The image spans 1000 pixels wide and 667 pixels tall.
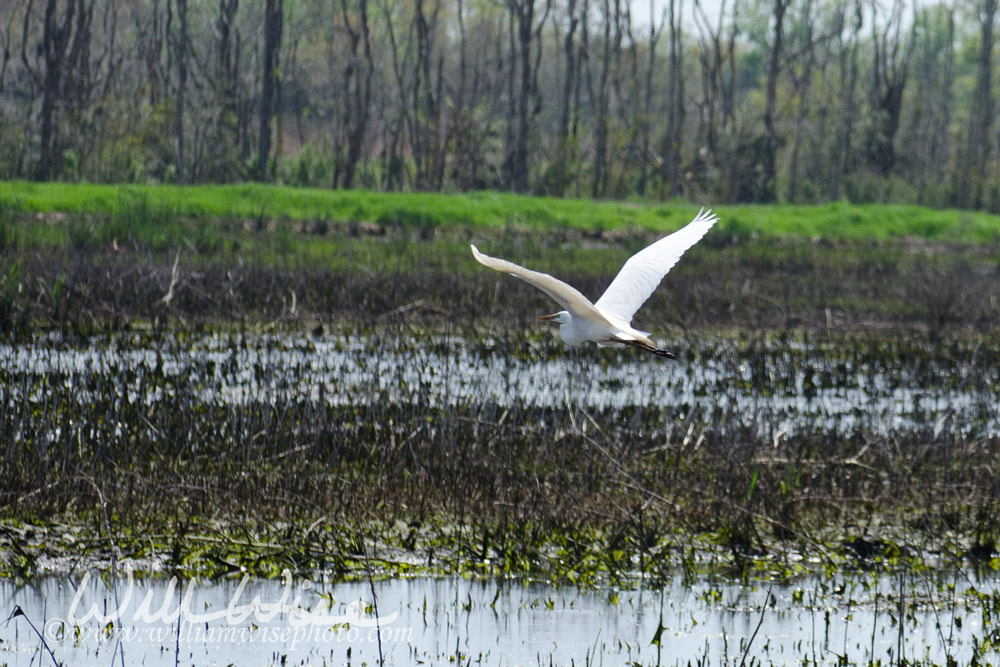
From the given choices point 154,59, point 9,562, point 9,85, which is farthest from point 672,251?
point 9,85

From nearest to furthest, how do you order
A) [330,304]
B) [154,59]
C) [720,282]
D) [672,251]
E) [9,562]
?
[9,562] → [672,251] → [330,304] → [720,282] → [154,59]

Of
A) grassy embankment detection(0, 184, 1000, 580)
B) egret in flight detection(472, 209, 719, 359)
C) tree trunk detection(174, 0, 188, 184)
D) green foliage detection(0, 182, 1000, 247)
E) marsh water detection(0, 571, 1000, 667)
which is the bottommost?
marsh water detection(0, 571, 1000, 667)

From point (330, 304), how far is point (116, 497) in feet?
22.4

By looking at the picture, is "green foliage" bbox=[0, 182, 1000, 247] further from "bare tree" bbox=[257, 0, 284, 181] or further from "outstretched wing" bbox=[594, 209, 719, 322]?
"outstretched wing" bbox=[594, 209, 719, 322]

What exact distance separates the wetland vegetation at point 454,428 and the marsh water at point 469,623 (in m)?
0.15

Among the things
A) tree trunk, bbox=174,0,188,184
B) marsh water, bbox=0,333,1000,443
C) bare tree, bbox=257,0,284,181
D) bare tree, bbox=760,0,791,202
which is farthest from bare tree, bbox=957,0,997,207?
marsh water, bbox=0,333,1000,443

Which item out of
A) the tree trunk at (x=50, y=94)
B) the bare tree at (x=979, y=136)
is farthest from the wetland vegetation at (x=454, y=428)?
the bare tree at (x=979, y=136)

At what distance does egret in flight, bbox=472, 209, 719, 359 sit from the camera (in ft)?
17.9

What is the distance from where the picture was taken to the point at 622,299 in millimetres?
6234

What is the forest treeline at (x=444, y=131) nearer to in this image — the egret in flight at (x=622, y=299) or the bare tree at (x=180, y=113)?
the bare tree at (x=180, y=113)

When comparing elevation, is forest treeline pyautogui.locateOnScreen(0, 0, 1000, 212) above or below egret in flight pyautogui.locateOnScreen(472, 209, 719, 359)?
above

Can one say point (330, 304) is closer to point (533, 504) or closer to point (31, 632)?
point (533, 504)

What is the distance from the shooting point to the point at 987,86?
3694 cm

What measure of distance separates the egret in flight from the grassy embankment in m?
0.76
